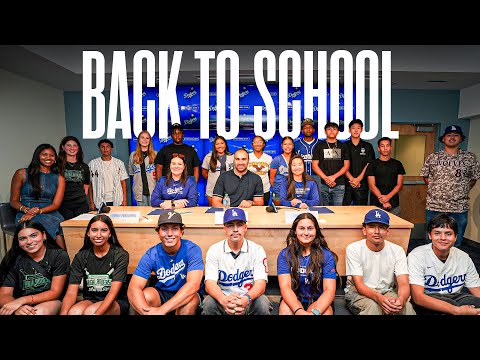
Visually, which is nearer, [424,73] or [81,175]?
[81,175]

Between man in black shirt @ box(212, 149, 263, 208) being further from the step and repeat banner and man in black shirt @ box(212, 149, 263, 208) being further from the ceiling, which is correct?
the step and repeat banner

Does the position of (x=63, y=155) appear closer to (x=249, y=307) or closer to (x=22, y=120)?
(x=22, y=120)

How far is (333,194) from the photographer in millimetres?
4156

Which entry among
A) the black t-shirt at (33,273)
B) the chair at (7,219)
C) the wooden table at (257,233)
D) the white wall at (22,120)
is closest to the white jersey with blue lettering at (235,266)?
the wooden table at (257,233)

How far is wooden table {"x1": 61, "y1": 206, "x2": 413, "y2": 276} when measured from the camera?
2.86 metres

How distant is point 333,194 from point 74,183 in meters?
2.99

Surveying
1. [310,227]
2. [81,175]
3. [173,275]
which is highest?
[81,175]

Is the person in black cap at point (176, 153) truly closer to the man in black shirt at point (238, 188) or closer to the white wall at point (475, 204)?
the man in black shirt at point (238, 188)

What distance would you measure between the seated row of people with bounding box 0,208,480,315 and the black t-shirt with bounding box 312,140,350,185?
5.96 ft

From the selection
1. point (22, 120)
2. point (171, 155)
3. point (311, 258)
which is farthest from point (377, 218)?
point (22, 120)
